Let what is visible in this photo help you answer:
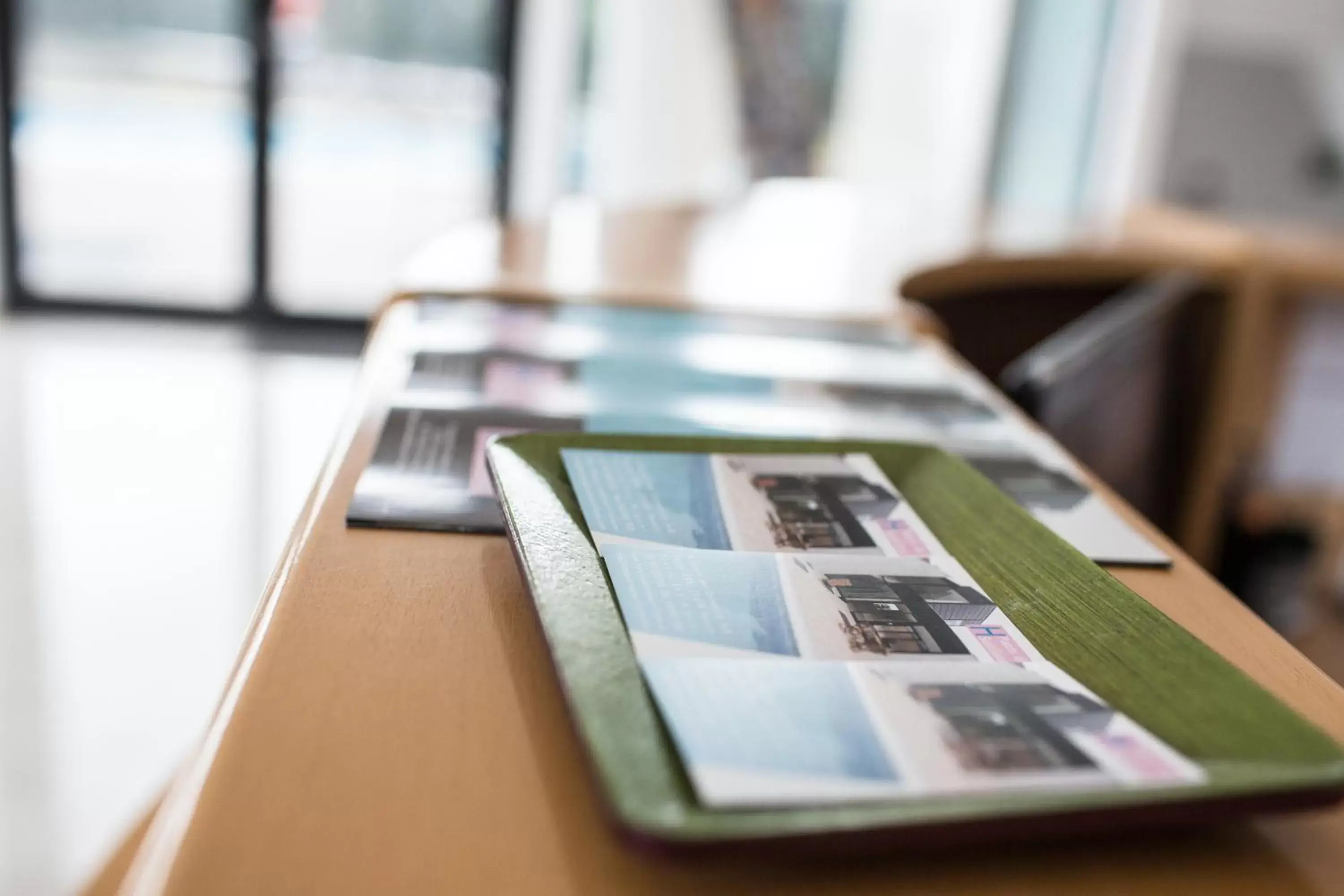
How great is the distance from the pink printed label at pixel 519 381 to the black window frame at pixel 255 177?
3.59 m

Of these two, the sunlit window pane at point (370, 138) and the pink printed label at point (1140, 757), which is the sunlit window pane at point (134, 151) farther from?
the pink printed label at point (1140, 757)

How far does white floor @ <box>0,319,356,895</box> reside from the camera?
1729mm

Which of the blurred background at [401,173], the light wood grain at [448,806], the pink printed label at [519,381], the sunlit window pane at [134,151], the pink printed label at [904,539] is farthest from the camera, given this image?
the sunlit window pane at [134,151]

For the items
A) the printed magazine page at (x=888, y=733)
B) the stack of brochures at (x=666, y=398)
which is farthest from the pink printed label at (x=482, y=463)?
the printed magazine page at (x=888, y=733)

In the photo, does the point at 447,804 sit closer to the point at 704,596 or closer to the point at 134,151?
the point at 704,596

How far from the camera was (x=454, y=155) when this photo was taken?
4.72 m

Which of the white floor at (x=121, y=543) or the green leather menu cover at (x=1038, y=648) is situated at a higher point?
the green leather menu cover at (x=1038, y=648)

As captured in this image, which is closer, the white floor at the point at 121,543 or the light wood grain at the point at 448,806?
the light wood grain at the point at 448,806

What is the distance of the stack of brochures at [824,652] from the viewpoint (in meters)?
0.39

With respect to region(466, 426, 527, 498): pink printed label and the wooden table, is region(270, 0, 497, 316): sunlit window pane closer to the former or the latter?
region(466, 426, 527, 498): pink printed label

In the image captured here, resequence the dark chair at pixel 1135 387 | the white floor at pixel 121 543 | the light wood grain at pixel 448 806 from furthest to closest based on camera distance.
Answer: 1. the white floor at pixel 121 543
2. the dark chair at pixel 1135 387
3. the light wood grain at pixel 448 806

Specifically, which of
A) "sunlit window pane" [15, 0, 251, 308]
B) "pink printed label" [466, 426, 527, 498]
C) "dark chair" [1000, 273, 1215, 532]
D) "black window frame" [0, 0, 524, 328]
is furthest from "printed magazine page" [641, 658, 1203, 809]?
"sunlit window pane" [15, 0, 251, 308]

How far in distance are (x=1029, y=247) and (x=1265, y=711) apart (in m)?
1.55

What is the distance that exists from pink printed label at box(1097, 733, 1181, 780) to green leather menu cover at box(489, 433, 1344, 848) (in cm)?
1
